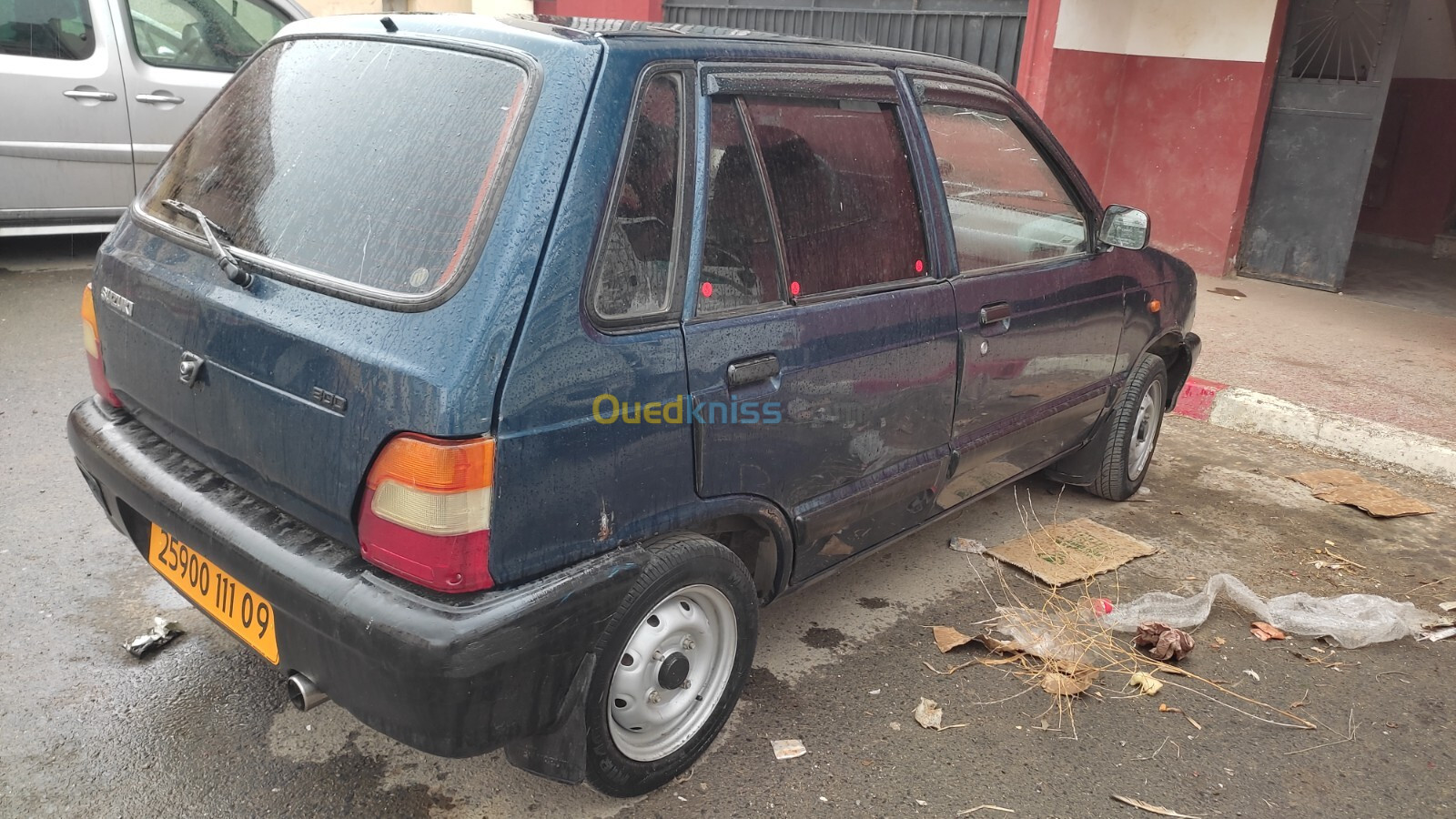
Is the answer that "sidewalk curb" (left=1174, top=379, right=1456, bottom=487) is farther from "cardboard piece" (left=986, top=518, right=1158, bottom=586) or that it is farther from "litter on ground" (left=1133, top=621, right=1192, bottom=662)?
"litter on ground" (left=1133, top=621, right=1192, bottom=662)

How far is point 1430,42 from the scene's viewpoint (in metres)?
9.90

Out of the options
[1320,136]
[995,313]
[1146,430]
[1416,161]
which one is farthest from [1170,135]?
[995,313]

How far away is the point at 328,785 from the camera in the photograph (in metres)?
2.42

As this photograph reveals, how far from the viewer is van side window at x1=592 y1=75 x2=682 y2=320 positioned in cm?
214

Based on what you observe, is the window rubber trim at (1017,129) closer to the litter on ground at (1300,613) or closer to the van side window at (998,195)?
the van side window at (998,195)

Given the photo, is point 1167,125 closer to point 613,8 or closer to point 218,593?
point 613,8

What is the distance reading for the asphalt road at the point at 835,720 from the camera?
2.44 metres

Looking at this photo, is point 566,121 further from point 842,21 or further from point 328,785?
point 842,21

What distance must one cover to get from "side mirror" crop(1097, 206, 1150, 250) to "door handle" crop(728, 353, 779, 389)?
1.80 metres

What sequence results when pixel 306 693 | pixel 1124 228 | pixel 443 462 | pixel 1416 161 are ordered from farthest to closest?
1. pixel 1416 161
2. pixel 1124 228
3. pixel 306 693
4. pixel 443 462

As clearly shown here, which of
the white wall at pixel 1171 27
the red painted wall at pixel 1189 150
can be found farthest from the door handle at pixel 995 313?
the red painted wall at pixel 1189 150

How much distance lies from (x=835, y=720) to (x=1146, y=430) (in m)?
2.41

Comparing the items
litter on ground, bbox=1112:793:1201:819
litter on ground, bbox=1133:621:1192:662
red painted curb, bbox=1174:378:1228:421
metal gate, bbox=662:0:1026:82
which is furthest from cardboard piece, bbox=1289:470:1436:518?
metal gate, bbox=662:0:1026:82

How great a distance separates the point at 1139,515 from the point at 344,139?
348 cm
